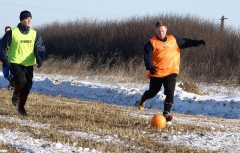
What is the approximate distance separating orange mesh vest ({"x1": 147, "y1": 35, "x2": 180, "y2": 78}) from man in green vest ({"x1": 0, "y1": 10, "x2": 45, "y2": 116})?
208 centimetres

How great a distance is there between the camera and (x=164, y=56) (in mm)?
8414

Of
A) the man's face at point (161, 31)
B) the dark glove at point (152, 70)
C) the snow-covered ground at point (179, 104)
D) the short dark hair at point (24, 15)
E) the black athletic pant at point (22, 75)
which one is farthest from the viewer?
the black athletic pant at point (22, 75)

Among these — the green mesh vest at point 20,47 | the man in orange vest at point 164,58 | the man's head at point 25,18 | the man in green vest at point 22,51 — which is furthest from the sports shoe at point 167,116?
the man's head at point 25,18

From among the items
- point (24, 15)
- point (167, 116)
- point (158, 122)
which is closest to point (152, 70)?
point (167, 116)

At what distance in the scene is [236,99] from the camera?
1345cm

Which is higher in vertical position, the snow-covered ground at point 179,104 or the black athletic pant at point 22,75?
the black athletic pant at point 22,75

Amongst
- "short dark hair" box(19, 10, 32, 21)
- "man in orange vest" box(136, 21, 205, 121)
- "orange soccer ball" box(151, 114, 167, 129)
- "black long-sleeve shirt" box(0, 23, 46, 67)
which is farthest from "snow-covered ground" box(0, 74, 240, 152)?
"short dark hair" box(19, 10, 32, 21)

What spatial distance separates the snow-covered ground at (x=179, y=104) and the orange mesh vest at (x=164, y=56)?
115 centimetres

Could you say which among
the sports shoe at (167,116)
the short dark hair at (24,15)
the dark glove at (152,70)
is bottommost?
the sports shoe at (167,116)

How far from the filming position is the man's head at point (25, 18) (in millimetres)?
8414

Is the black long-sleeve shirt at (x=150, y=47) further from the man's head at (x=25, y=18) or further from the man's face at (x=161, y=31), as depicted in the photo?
the man's head at (x=25, y=18)

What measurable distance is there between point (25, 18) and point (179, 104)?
678 centimetres

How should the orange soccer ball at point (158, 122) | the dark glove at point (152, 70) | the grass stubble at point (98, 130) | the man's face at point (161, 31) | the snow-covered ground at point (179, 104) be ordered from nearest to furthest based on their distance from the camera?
the grass stubble at point (98, 130) < the snow-covered ground at point (179, 104) < the orange soccer ball at point (158, 122) < the dark glove at point (152, 70) < the man's face at point (161, 31)

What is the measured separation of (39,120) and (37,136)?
170 cm
